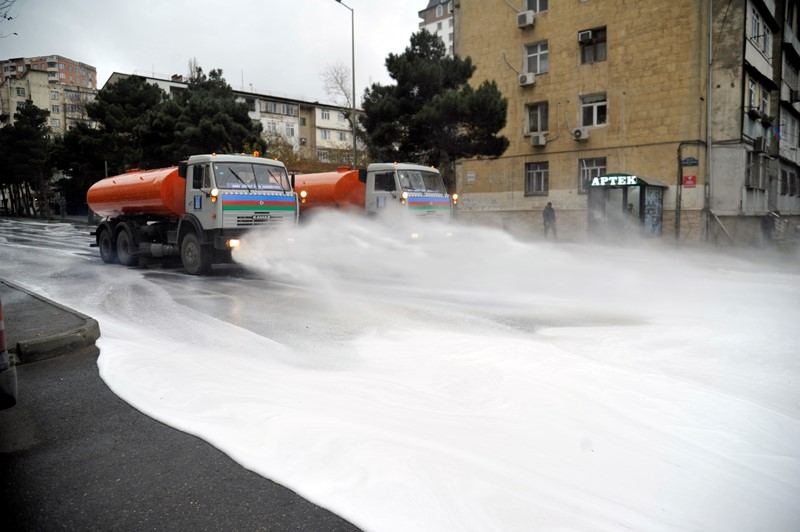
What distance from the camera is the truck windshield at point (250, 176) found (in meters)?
12.7

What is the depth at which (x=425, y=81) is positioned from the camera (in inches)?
936

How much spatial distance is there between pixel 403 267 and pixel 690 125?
1738 cm

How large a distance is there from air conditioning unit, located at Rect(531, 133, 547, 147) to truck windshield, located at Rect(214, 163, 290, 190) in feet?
57.1

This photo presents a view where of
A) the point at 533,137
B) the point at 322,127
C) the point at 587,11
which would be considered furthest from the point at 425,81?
the point at 322,127

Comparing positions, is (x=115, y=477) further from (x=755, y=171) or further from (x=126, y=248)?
(x=755, y=171)

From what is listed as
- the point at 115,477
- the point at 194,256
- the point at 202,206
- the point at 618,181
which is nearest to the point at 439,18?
the point at 618,181

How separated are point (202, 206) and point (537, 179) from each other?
19893mm

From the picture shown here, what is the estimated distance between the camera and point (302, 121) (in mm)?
75062

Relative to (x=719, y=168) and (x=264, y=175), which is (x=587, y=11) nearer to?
(x=719, y=168)

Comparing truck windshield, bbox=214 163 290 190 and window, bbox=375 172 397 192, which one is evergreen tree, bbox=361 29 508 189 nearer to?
window, bbox=375 172 397 192

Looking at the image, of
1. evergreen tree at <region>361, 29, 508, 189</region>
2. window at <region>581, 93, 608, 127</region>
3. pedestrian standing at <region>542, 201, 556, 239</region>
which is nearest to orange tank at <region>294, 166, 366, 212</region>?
evergreen tree at <region>361, 29, 508, 189</region>

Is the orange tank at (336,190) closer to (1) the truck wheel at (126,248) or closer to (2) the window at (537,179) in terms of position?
(1) the truck wheel at (126,248)

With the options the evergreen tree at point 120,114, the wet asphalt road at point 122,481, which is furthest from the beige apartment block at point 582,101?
the evergreen tree at point 120,114

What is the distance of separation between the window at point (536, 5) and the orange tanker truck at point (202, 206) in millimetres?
20182
